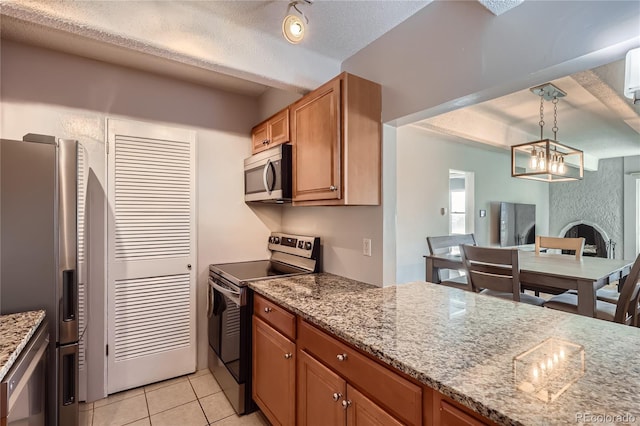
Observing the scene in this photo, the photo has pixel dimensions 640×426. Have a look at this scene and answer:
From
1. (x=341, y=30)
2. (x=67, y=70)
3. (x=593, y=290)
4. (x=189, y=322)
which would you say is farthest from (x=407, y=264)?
(x=67, y=70)

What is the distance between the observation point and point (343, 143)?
5.70ft

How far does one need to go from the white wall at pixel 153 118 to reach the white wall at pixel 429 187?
170 cm

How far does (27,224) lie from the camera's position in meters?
1.44

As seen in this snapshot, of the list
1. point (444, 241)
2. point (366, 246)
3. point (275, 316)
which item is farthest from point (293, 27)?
point (444, 241)

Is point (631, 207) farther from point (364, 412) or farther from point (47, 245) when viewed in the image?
point (47, 245)

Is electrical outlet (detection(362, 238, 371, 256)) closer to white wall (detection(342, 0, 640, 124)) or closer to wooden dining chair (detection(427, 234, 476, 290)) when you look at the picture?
white wall (detection(342, 0, 640, 124))

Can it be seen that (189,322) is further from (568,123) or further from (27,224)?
(568,123)

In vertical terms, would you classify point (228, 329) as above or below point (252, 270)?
below

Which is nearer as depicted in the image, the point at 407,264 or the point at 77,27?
the point at 77,27

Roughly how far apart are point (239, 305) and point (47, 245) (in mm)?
1053

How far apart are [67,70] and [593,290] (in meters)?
4.13

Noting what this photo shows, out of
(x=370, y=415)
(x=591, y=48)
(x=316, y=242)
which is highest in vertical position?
(x=591, y=48)

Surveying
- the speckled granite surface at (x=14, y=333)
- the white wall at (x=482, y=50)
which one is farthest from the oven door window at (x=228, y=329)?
the white wall at (x=482, y=50)

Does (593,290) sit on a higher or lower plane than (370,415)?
higher
